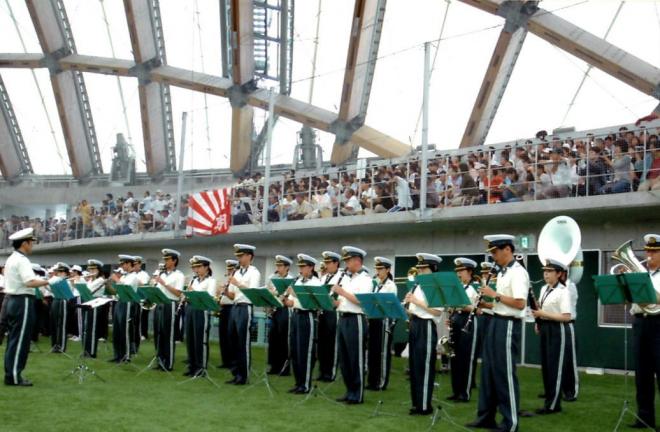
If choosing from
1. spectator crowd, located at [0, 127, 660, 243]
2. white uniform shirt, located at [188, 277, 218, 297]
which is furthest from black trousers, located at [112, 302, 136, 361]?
spectator crowd, located at [0, 127, 660, 243]

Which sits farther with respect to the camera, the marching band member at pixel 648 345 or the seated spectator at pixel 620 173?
the seated spectator at pixel 620 173

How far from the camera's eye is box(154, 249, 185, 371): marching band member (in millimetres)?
12422

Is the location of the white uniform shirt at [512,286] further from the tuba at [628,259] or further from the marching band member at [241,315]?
the marching band member at [241,315]

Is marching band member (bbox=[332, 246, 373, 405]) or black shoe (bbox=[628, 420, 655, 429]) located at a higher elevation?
marching band member (bbox=[332, 246, 373, 405])

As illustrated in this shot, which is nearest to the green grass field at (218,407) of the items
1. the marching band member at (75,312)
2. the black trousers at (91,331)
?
the black trousers at (91,331)

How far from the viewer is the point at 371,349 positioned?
11695mm

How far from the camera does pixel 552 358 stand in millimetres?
9758

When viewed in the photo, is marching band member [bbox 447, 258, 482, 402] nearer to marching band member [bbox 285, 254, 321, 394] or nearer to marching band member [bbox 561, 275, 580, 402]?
marching band member [bbox 561, 275, 580, 402]

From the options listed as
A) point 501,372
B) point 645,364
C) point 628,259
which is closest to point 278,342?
point 501,372

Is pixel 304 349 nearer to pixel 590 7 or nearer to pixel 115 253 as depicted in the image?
pixel 590 7

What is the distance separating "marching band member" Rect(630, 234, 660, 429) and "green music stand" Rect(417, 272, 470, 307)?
1.85 meters

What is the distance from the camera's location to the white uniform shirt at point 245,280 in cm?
1141

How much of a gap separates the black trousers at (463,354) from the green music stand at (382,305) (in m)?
1.89

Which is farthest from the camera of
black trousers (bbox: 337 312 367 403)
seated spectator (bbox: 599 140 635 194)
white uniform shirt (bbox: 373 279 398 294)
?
seated spectator (bbox: 599 140 635 194)
